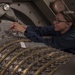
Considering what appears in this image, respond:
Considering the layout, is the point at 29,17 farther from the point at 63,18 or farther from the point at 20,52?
the point at 20,52

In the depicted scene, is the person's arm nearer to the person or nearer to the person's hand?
the person

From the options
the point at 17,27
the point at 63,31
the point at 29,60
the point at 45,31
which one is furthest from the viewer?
the point at 45,31

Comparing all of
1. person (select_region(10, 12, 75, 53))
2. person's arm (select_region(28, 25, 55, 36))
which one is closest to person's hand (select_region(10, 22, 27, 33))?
person (select_region(10, 12, 75, 53))

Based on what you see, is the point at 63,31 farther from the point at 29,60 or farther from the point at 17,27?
the point at 29,60

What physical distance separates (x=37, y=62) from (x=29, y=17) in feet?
5.43

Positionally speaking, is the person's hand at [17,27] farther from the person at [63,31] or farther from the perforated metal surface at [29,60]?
the perforated metal surface at [29,60]

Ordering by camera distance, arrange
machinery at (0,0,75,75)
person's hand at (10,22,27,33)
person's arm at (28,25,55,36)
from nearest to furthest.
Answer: machinery at (0,0,75,75), person's hand at (10,22,27,33), person's arm at (28,25,55,36)

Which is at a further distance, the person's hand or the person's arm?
the person's arm

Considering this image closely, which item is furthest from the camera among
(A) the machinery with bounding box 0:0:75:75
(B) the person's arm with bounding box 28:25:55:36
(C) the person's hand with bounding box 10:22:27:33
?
(B) the person's arm with bounding box 28:25:55:36

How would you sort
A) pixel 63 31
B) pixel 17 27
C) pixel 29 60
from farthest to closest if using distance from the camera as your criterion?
pixel 63 31 → pixel 17 27 → pixel 29 60

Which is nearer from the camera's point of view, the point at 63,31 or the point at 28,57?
the point at 28,57

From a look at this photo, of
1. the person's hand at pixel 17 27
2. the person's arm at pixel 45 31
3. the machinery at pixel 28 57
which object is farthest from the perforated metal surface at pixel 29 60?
the person's arm at pixel 45 31

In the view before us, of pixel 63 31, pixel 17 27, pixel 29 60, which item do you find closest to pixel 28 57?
pixel 29 60

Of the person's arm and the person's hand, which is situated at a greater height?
the person's hand
